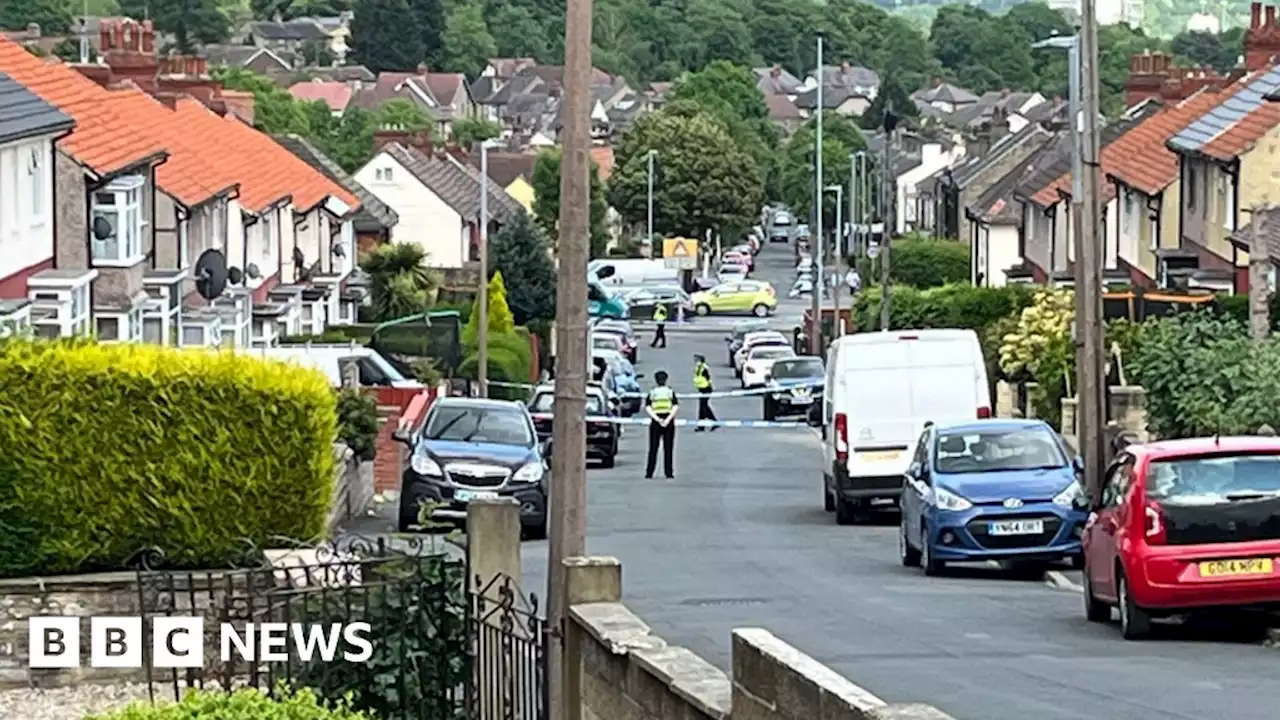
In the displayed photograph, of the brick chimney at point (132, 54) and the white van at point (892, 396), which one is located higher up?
the brick chimney at point (132, 54)

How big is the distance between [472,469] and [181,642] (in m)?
13.2

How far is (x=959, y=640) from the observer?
1767 centimetres

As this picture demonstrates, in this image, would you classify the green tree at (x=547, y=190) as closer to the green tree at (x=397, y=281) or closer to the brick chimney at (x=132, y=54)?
the green tree at (x=397, y=281)

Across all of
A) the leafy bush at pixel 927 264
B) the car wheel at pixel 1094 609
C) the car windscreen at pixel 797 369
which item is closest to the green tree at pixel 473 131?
the leafy bush at pixel 927 264

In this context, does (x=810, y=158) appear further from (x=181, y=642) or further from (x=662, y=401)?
(x=181, y=642)

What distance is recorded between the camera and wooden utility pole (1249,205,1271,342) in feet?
120

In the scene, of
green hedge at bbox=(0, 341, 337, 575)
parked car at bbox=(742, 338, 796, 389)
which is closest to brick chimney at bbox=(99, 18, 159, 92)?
parked car at bbox=(742, 338, 796, 389)

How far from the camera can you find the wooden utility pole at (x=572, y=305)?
14414 millimetres

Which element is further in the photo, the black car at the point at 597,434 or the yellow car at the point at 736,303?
the yellow car at the point at 736,303

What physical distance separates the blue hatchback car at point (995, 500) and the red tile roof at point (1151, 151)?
29801 mm

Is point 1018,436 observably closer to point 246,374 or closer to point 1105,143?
point 246,374

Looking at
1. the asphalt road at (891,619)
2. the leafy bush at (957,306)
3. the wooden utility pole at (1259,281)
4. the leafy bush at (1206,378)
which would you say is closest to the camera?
the asphalt road at (891,619)

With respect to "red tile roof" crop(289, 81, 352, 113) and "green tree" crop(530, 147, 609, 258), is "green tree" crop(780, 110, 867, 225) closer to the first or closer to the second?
"green tree" crop(530, 147, 609, 258)

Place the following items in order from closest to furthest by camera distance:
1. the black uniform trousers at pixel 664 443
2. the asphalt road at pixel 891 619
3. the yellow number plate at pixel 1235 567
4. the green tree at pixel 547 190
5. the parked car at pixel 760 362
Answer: the asphalt road at pixel 891 619
the yellow number plate at pixel 1235 567
the black uniform trousers at pixel 664 443
the parked car at pixel 760 362
the green tree at pixel 547 190
